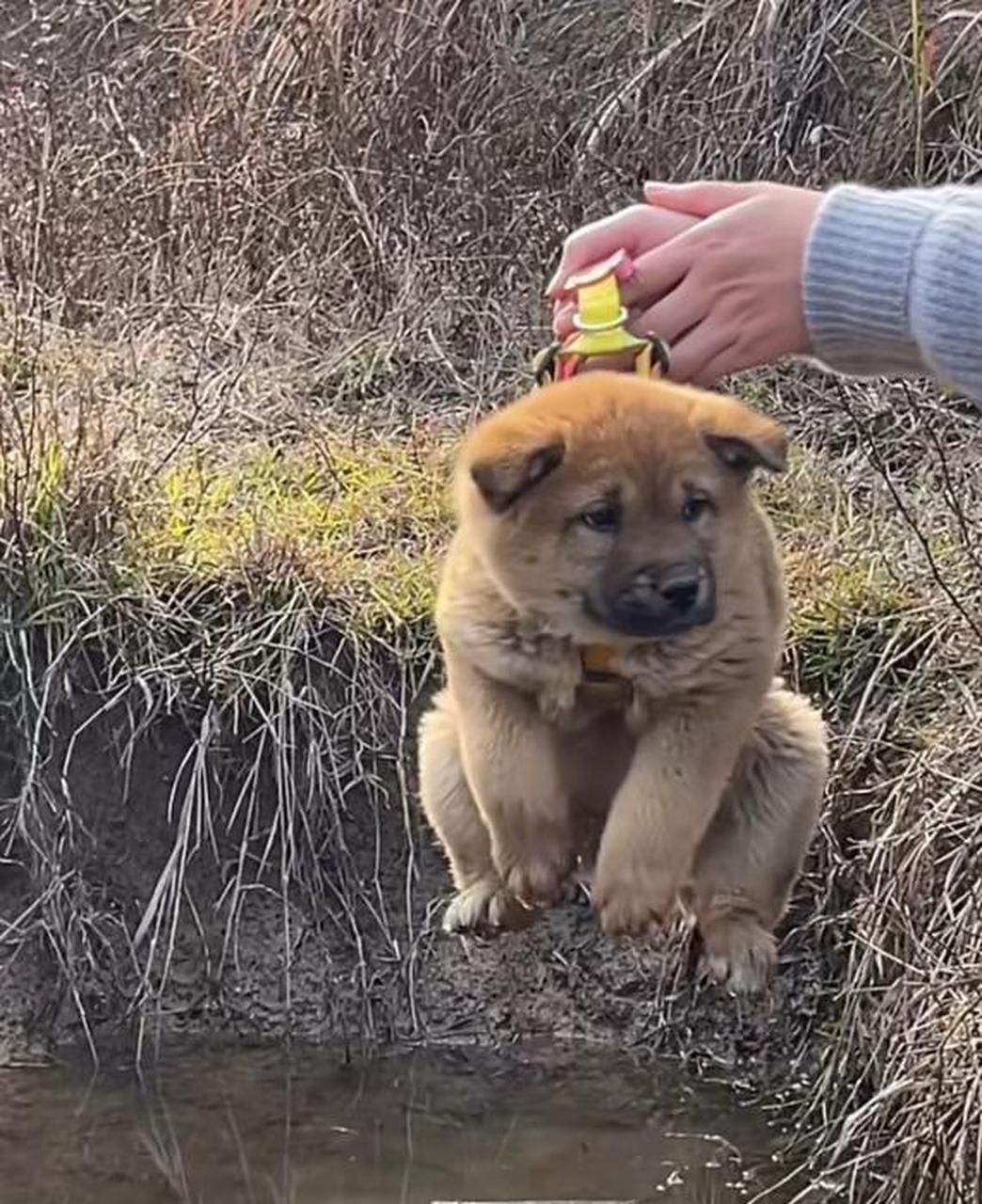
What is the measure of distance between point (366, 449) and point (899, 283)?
14.5 feet

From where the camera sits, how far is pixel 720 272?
96.1 inches

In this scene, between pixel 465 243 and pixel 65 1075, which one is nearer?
pixel 65 1075

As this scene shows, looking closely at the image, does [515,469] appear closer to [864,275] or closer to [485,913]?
[864,275]

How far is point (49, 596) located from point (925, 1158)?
8.00 ft

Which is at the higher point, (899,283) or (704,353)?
(899,283)

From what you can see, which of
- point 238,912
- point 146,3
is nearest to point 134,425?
point 238,912

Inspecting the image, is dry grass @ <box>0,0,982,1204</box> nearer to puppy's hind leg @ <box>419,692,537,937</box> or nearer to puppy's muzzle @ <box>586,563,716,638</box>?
puppy's hind leg @ <box>419,692,537,937</box>

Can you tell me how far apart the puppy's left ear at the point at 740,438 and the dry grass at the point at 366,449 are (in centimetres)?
186

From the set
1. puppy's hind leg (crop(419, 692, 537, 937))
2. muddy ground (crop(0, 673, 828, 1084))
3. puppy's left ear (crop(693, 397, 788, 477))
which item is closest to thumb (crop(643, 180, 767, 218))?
puppy's left ear (crop(693, 397, 788, 477))

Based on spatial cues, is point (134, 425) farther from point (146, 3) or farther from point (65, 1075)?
point (146, 3)

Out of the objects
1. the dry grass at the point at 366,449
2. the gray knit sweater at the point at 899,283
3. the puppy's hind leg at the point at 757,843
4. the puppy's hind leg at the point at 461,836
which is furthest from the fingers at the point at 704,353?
the dry grass at the point at 366,449

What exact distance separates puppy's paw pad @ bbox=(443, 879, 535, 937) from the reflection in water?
2.59m

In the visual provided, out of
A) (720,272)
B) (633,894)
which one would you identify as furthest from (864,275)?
(633,894)

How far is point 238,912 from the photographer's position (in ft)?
19.2
